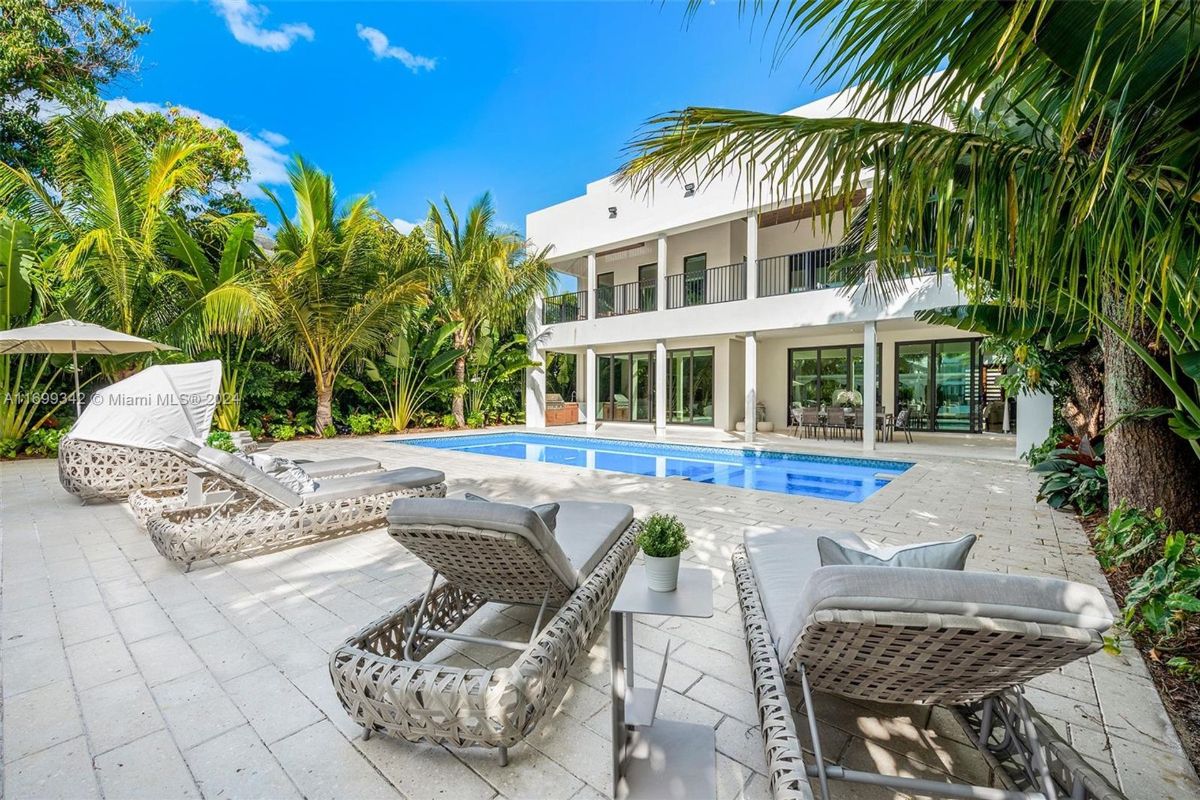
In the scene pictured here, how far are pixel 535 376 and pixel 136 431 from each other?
479 inches

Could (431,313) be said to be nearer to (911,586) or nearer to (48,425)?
(48,425)

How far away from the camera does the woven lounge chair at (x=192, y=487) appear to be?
14.5ft

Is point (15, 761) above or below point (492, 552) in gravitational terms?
below

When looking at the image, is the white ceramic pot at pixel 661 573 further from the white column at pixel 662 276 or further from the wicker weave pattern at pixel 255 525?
the white column at pixel 662 276

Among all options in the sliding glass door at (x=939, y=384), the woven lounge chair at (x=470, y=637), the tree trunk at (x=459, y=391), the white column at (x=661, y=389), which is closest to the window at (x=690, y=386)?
the white column at (x=661, y=389)

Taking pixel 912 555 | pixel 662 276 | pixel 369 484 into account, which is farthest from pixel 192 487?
pixel 662 276

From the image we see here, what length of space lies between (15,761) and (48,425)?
12265mm

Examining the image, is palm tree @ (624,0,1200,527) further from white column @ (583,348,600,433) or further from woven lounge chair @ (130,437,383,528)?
white column @ (583,348,600,433)

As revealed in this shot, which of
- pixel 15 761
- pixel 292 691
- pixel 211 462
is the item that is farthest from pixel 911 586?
pixel 211 462

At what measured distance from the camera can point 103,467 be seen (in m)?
6.00

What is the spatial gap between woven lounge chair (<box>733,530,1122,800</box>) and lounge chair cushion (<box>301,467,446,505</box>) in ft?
13.9

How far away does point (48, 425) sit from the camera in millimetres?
10250

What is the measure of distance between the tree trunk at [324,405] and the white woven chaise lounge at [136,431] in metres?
6.15

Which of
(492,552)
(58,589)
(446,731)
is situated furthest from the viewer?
(58,589)
